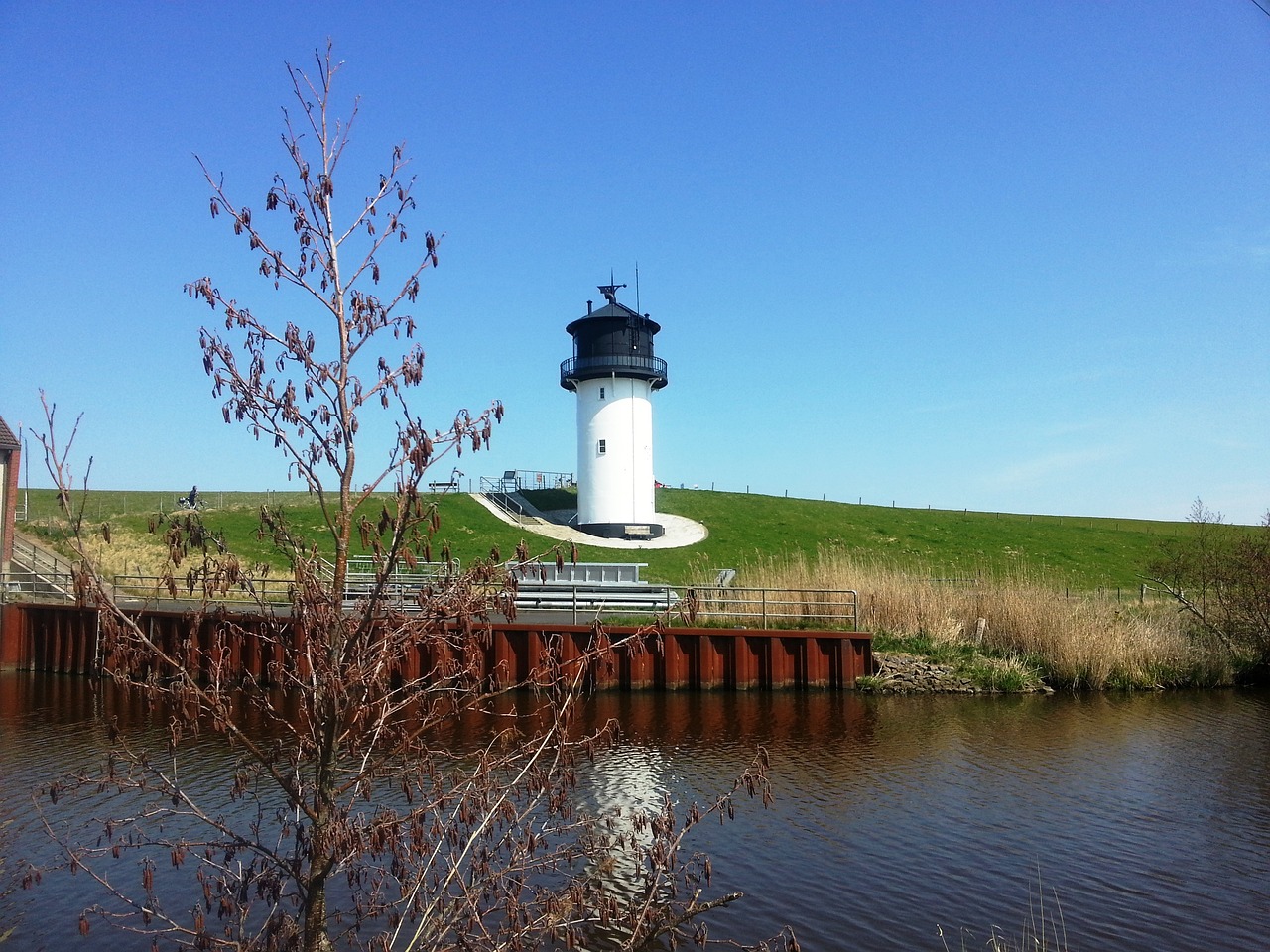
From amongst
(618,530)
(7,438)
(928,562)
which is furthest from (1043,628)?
(7,438)

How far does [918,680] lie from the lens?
2127cm

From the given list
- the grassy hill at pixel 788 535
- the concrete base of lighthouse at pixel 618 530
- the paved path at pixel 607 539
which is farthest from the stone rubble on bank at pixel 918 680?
the concrete base of lighthouse at pixel 618 530

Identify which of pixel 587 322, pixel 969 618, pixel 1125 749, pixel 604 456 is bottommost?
pixel 1125 749

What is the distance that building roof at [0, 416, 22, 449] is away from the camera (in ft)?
104

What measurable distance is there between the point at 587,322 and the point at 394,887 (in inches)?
1484

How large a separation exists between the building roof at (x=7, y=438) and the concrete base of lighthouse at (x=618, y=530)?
23591mm

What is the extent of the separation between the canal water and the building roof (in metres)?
15.6

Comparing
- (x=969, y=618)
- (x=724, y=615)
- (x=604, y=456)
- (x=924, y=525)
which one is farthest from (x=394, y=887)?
(x=924, y=525)

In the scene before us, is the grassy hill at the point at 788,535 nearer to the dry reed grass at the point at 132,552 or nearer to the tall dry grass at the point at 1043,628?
the dry reed grass at the point at 132,552

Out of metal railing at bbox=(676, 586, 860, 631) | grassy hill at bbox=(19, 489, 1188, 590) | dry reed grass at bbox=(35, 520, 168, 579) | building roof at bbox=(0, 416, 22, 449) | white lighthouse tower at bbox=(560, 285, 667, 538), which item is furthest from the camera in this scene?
white lighthouse tower at bbox=(560, 285, 667, 538)

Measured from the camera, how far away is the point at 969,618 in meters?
23.7

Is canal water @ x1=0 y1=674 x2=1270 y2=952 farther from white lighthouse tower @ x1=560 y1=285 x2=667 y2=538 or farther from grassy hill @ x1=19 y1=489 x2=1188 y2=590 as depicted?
white lighthouse tower @ x1=560 y1=285 x2=667 y2=538

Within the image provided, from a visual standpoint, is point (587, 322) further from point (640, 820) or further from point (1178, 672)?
point (640, 820)

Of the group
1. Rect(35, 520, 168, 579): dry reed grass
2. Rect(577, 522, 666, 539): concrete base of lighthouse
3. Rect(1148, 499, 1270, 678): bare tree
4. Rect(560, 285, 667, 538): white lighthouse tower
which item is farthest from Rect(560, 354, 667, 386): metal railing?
Rect(1148, 499, 1270, 678): bare tree
